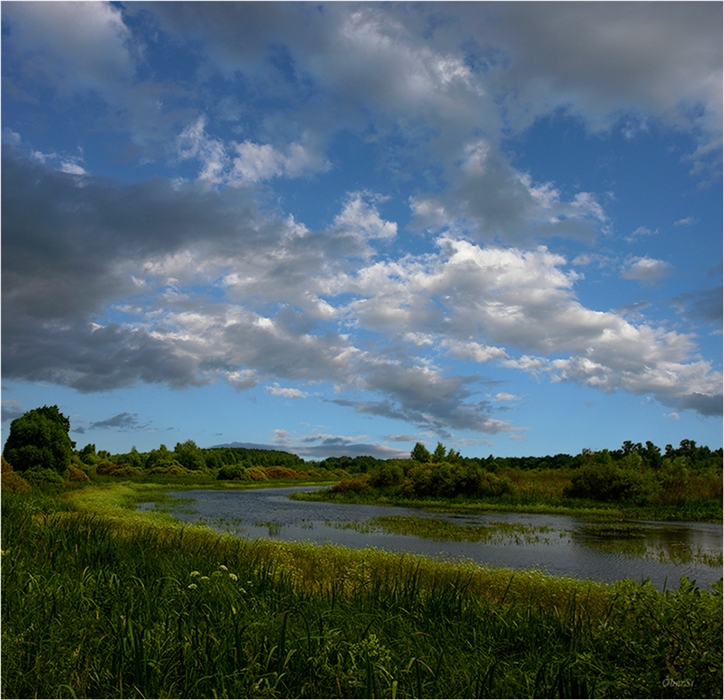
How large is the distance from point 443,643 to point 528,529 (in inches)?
838

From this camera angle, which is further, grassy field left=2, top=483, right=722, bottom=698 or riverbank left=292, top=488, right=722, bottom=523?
riverbank left=292, top=488, right=722, bottom=523


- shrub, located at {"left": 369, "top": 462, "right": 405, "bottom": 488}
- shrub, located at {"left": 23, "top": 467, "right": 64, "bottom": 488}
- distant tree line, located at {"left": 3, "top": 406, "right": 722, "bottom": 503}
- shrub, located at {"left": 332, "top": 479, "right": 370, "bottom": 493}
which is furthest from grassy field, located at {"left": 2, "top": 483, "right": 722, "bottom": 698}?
shrub, located at {"left": 332, "top": 479, "right": 370, "bottom": 493}

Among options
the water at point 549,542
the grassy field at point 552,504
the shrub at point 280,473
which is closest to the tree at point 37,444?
→ the water at point 549,542

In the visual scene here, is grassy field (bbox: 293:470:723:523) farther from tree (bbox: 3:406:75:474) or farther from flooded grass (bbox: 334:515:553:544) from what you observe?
tree (bbox: 3:406:75:474)

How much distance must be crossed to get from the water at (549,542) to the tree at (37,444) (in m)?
12.1

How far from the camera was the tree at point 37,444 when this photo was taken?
119 feet

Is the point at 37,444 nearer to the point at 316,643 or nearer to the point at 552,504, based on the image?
the point at 552,504

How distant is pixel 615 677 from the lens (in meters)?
4.59

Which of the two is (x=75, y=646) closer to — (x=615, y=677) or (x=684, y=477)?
(x=615, y=677)

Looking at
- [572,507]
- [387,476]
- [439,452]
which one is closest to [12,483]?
[387,476]

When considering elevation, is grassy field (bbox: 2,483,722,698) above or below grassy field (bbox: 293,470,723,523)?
above

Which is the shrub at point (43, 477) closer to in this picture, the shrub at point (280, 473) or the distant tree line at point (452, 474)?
the distant tree line at point (452, 474)

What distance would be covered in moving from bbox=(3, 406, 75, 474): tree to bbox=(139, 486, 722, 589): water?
39.8 ft

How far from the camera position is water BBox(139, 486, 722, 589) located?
1616 centimetres
